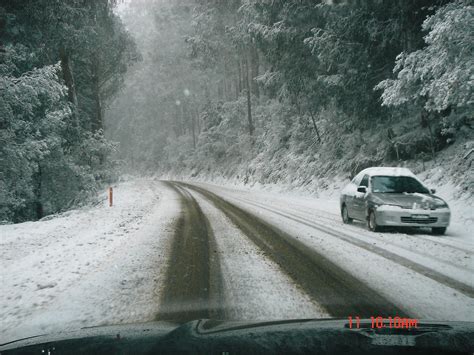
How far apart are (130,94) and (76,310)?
269 feet

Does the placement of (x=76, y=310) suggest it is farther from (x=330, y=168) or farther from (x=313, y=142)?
(x=313, y=142)

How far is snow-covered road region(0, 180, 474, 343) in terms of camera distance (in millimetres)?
4395

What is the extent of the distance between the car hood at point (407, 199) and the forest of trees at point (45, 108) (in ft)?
35.0

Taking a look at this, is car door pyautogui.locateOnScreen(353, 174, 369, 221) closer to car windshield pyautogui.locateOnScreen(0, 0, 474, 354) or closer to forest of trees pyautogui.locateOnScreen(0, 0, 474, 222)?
car windshield pyautogui.locateOnScreen(0, 0, 474, 354)

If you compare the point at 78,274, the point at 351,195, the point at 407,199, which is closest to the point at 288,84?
the point at 351,195

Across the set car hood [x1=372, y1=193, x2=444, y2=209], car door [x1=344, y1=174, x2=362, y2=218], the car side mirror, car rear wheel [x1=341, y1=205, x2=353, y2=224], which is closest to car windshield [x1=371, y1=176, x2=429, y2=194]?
the car side mirror

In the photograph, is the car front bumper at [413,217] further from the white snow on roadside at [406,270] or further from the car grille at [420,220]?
the white snow on roadside at [406,270]

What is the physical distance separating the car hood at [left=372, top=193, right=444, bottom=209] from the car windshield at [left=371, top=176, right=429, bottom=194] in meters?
0.38

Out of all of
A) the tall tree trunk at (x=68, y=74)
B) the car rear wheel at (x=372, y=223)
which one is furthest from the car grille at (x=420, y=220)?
the tall tree trunk at (x=68, y=74)

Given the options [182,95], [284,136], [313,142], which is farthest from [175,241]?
[182,95]

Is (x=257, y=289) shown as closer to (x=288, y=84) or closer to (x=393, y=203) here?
(x=393, y=203)

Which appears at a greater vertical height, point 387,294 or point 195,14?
point 195,14

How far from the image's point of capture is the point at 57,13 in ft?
52.8

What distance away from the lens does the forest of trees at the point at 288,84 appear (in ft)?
38.7
